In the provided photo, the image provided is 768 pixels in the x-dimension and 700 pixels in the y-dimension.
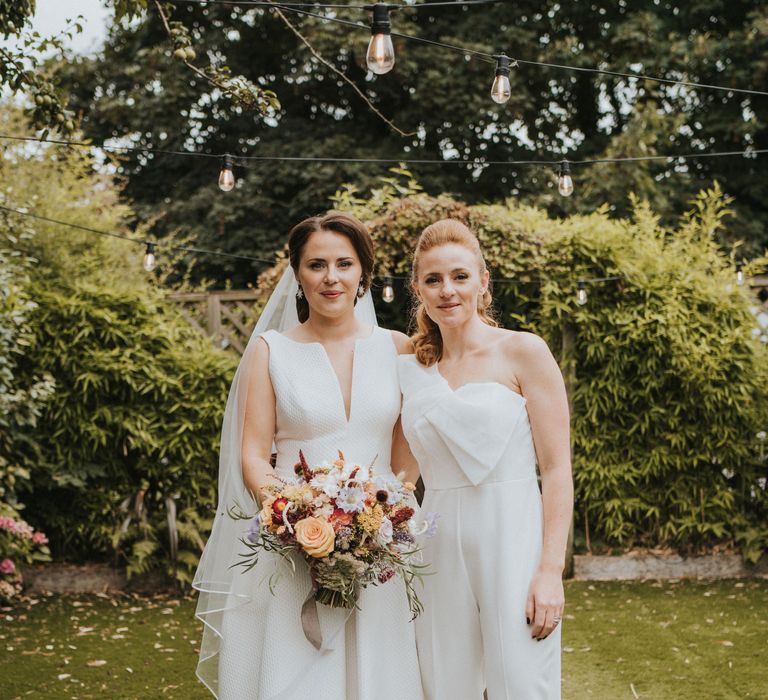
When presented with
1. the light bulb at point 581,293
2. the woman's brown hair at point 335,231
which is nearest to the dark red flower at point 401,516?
the woman's brown hair at point 335,231

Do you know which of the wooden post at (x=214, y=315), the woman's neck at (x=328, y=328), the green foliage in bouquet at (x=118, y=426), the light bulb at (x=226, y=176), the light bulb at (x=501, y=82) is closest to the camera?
the woman's neck at (x=328, y=328)

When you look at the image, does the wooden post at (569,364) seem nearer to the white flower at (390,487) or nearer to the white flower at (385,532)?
the white flower at (390,487)

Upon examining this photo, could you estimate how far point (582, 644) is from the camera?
535cm

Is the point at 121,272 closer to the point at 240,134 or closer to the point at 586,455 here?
the point at 586,455

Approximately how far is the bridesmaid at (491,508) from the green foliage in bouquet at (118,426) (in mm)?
4586

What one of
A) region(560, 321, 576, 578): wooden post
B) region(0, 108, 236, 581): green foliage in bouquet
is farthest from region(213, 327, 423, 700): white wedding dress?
Answer: region(560, 321, 576, 578): wooden post

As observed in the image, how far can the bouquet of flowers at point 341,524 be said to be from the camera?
226cm

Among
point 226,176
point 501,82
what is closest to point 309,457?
point 501,82

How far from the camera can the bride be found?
8.54 feet

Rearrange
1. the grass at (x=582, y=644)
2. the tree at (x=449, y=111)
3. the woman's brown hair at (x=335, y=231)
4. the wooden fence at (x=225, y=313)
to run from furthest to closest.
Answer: the tree at (x=449, y=111)
the wooden fence at (x=225, y=313)
the grass at (x=582, y=644)
the woman's brown hair at (x=335, y=231)

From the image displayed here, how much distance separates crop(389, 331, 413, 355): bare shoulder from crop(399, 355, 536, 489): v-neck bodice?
35 cm

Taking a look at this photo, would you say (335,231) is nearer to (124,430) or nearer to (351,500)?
(351,500)

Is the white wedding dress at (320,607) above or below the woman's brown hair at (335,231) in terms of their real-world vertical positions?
below

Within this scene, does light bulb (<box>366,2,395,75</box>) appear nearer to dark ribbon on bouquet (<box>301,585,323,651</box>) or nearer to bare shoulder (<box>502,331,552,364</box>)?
bare shoulder (<box>502,331,552,364</box>)
